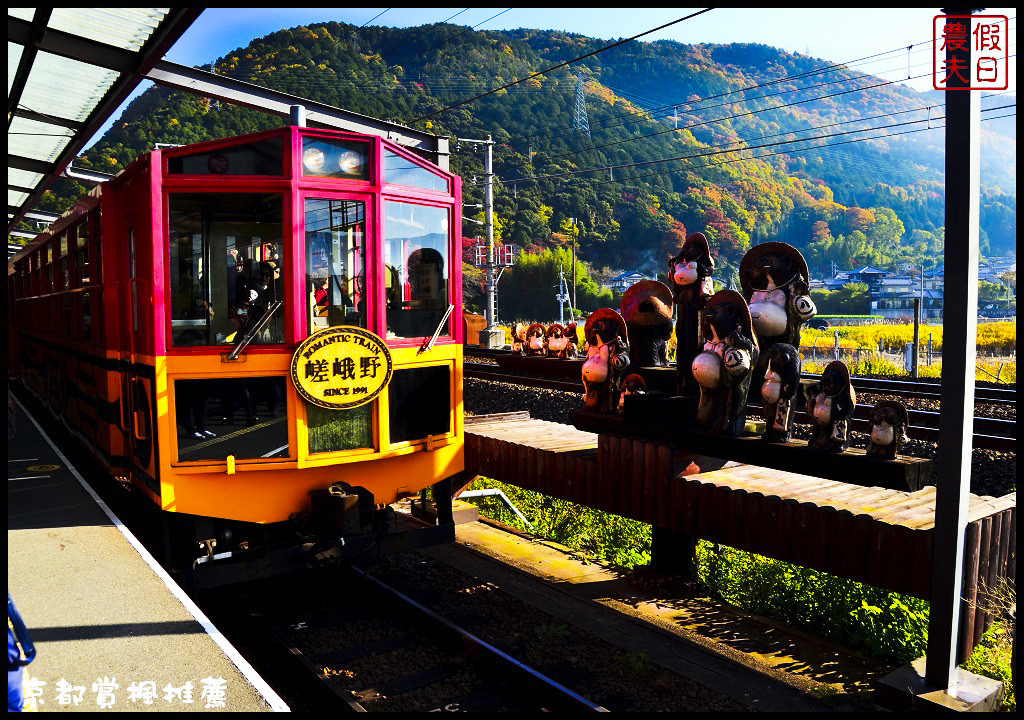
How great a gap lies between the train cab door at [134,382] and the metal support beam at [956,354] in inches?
190

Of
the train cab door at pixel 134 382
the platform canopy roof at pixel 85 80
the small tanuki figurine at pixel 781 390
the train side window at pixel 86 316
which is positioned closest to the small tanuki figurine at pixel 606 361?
the small tanuki figurine at pixel 781 390

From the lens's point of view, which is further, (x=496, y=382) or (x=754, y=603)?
(x=496, y=382)

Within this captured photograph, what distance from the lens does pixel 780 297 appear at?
5859 mm

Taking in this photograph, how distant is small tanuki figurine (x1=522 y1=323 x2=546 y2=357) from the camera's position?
50.2 ft

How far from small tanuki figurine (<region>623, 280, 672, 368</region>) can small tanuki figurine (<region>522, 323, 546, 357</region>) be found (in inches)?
307

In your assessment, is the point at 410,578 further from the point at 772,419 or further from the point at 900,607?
the point at 900,607

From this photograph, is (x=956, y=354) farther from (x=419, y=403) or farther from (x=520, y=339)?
(x=520, y=339)

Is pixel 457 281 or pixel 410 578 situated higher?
pixel 457 281

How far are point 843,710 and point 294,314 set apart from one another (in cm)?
426

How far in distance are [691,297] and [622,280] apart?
61.8 meters

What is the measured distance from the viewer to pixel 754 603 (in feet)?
20.5

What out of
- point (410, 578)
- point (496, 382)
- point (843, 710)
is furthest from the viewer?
point (496, 382)

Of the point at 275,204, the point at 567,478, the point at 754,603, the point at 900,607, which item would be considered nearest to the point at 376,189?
the point at 275,204

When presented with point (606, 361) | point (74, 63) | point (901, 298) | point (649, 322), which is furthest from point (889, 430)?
point (901, 298)
